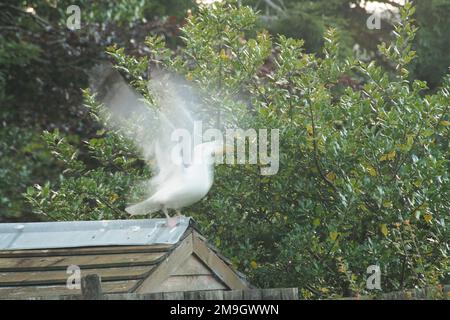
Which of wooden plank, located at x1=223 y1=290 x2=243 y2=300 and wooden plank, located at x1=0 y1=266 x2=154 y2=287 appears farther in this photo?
wooden plank, located at x1=0 y1=266 x2=154 y2=287

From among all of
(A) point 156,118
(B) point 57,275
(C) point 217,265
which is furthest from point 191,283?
(A) point 156,118

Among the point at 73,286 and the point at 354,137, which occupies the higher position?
the point at 354,137

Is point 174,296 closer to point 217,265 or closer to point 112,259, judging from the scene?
point 112,259

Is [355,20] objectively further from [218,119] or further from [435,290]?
[435,290]

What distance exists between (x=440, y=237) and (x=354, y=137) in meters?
1.10

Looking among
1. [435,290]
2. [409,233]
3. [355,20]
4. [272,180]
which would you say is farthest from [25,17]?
[435,290]

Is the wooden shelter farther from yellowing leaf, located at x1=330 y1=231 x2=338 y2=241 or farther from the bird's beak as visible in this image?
yellowing leaf, located at x1=330 y1=231 x2=338 y2=241

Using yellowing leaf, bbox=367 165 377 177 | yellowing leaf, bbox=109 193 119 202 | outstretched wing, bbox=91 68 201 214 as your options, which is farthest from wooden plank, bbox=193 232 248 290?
yellowing leaf, bbox=109 193 119 202

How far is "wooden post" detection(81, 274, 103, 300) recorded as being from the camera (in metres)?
4.53

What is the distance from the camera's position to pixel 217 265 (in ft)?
19.3

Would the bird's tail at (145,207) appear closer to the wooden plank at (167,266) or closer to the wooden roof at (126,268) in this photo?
the wooden roof at (126,268)

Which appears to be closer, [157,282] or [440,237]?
[157,282]

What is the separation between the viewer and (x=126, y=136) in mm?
8383

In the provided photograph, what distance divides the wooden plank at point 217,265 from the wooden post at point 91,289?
50.1 inches
